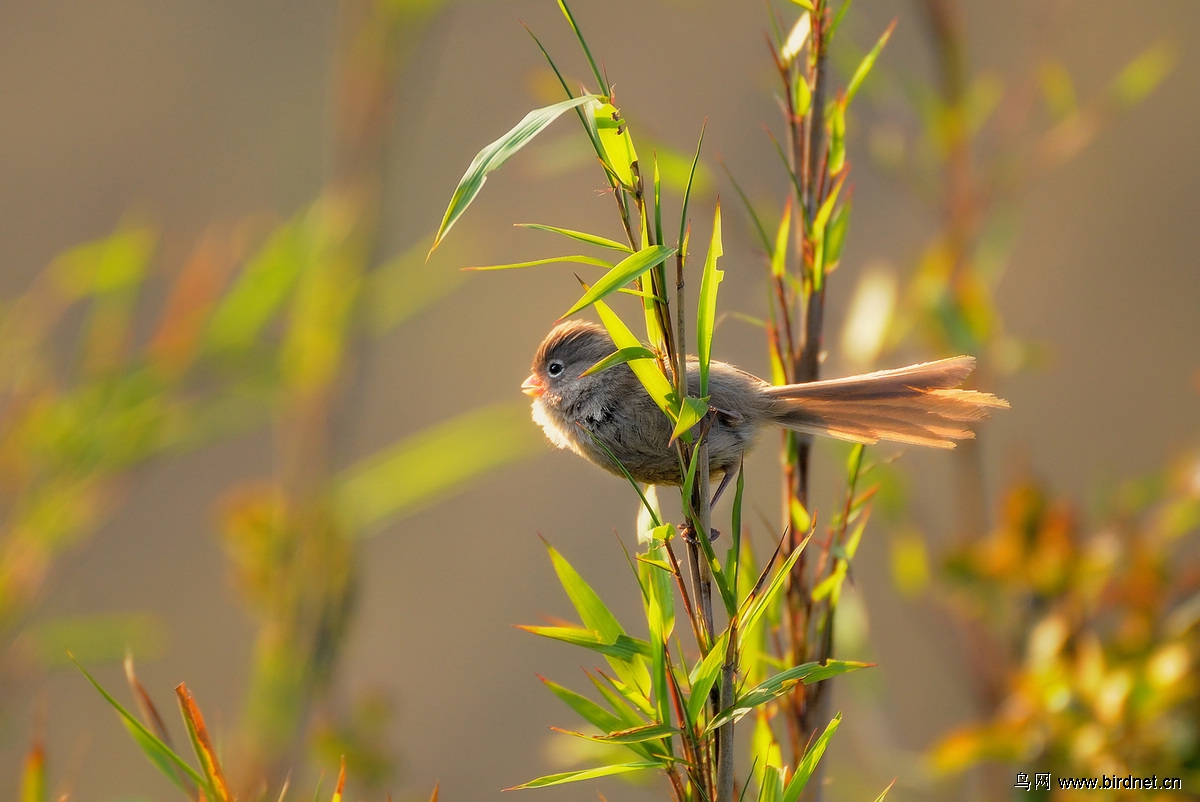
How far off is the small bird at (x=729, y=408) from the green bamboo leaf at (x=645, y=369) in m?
0.08

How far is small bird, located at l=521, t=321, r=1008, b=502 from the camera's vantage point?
674 millimetres

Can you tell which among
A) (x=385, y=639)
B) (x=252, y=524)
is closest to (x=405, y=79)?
(x=252, y=524)

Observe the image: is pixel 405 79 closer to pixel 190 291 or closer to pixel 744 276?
pixel 190 291

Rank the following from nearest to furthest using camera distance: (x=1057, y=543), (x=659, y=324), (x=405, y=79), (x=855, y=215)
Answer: (x=659, y=324) → (x=1057, y=543) → (x=405, y=79) → (x=855, y=215)

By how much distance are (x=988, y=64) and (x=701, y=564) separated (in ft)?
6.49

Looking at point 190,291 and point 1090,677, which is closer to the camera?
point 1090,677

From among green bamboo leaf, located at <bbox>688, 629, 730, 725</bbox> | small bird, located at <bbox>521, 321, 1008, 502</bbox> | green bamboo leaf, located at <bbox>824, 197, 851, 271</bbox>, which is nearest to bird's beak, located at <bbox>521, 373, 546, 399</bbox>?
small bird, located at <bbox>521, 321, 1008, 502</bbox>

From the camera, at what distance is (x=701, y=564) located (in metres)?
0.50

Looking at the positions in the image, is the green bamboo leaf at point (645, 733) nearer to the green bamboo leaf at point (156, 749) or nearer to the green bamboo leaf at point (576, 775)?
the green bamboo leaf at point (576, 775)

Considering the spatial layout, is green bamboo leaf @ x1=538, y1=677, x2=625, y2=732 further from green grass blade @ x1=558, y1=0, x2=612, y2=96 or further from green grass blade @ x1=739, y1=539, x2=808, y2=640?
green grass blade @ x1=558, y1=0, x2=612, y2=96

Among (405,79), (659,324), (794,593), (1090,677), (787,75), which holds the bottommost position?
(1090,677)

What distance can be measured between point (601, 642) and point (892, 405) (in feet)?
1.10

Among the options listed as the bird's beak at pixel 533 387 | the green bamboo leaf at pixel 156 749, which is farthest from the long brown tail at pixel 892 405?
the green bamboo leaf at pixel 156 749

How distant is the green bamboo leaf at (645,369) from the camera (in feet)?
1.59
